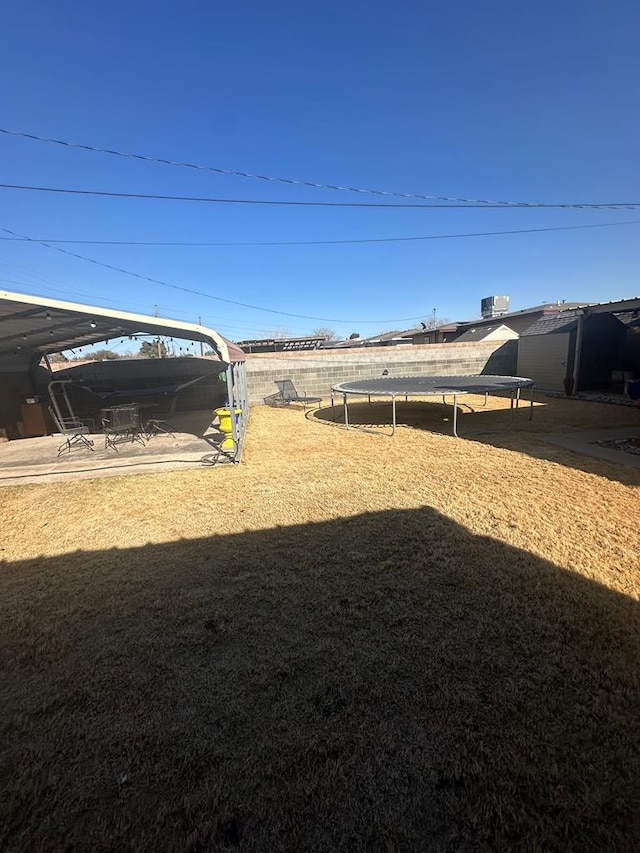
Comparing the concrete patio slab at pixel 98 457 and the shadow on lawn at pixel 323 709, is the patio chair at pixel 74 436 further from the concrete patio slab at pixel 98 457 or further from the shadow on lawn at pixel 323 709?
the shadow on lawn at pixel 323 709

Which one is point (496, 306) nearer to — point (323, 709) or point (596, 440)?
point (596, 440)

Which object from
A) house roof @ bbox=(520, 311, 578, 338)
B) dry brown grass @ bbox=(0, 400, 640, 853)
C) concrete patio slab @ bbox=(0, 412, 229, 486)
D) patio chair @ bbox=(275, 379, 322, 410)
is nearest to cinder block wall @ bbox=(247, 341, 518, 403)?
patio chair @ bbox=(275, 379, 322, 410)

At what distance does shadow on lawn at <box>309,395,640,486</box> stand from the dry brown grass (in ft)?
3.90

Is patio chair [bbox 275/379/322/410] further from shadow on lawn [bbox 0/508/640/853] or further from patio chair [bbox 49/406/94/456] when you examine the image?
shadow on lawn [bbox 0/508/640/853]

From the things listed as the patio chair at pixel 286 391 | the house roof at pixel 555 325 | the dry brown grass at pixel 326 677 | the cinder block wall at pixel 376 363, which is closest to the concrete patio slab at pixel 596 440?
the dry brown grass at pixel 326 677

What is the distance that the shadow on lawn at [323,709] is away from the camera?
Answer: 4.33 ft

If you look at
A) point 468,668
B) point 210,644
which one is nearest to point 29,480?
point 210,644

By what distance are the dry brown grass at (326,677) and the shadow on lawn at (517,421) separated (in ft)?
3.90

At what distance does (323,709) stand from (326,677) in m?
0.18

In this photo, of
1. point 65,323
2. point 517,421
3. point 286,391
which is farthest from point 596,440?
point 65,323

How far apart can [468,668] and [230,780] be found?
49.1 inches

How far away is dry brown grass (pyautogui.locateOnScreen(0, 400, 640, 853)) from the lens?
4.40 feet

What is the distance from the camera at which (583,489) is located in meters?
4.27

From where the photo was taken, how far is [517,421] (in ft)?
27.9
